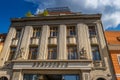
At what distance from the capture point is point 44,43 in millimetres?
17875

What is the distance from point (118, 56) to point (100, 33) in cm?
346

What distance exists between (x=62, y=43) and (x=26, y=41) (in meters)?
4.24

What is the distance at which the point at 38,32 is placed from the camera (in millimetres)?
19578

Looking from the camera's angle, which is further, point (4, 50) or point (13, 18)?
point (13, 18)

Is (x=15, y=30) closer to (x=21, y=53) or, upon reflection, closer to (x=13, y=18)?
(x=13, y=18)

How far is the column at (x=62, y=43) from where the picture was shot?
16.7m

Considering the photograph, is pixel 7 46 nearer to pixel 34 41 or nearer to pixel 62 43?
pixel 34 41

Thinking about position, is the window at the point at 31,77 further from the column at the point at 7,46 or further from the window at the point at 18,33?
the window at the point at 18,33

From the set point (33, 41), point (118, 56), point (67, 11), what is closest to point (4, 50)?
point (33, 41)

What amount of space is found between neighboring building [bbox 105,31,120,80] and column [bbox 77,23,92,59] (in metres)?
2.22

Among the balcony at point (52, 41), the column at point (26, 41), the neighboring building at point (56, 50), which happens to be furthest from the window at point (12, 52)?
the balcony at point (52, 41)

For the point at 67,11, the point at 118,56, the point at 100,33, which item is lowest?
the point at 118,56

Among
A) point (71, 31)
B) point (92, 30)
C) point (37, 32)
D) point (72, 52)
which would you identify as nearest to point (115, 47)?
point (92, 30)

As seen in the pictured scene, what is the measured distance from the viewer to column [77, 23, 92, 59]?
55.5 feet
